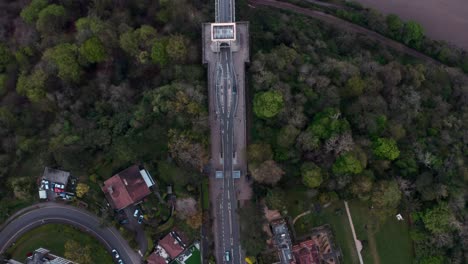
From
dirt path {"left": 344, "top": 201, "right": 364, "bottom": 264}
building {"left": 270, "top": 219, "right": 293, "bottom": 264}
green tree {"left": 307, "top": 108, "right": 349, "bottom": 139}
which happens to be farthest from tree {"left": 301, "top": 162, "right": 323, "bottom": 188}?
dirt path {"left": 344, "top": 201, "right": 364, "bottom": 264}

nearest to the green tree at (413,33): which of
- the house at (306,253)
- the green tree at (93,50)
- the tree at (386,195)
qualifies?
the tree at (386,195)

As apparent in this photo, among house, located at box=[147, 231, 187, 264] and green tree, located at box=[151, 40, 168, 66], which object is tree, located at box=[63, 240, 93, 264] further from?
green tree, located at box=[151, 40, 168, 66]

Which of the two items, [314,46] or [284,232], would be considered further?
[314,46]

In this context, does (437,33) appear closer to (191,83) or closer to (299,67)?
(299,67)

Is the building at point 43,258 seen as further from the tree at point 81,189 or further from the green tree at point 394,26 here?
the green tree at point 394,26

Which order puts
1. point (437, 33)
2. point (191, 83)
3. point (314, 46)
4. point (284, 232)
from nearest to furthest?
point (284, 232) < point (191, 83) < point (314, 46) < point (437, 33)

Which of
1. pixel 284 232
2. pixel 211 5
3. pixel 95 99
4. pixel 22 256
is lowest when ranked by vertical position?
pixel 22 256

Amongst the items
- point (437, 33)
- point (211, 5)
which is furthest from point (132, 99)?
point (437, 33)
